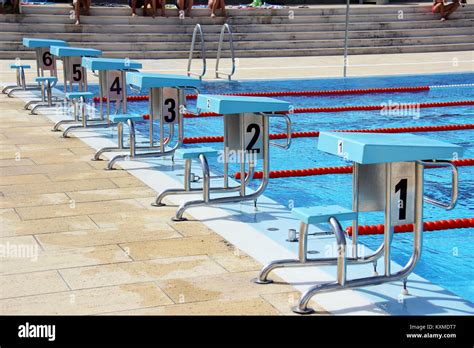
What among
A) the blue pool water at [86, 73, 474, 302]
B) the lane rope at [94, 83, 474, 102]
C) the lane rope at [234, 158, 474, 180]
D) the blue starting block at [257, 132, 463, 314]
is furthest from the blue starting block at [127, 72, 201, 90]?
the lane rope at [94, 83, 474, 102]

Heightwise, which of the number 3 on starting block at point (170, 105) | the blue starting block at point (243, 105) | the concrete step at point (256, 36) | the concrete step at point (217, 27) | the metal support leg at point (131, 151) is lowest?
the metal support leg at point (131, 151)

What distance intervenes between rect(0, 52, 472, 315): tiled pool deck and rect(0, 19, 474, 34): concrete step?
9.97m

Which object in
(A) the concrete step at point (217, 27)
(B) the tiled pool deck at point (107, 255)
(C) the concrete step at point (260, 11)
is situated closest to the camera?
(B) the tiled pool deck at point (107, 255)

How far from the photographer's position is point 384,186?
3873 mm

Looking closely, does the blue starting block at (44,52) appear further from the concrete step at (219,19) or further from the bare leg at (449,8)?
the bare leg at (449,8)

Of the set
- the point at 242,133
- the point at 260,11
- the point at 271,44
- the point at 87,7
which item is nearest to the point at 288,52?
the point at 271,44

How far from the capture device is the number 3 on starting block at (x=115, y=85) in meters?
7.92

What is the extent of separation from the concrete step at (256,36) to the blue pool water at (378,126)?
13.4 ft

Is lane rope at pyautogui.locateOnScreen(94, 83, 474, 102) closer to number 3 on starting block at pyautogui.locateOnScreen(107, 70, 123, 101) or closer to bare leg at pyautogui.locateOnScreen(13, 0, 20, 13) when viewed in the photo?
number 3 on starting block at pyautogui.locateOnScreen(107, 70, 123, 101)

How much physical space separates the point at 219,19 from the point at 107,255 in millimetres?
13519

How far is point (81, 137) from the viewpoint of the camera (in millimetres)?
8094

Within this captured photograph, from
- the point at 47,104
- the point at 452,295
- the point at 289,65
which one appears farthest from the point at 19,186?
Result: the point at 289,65

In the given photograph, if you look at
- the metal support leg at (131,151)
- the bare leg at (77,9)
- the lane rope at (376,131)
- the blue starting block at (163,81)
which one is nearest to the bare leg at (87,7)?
the bare leg at (77,9)
